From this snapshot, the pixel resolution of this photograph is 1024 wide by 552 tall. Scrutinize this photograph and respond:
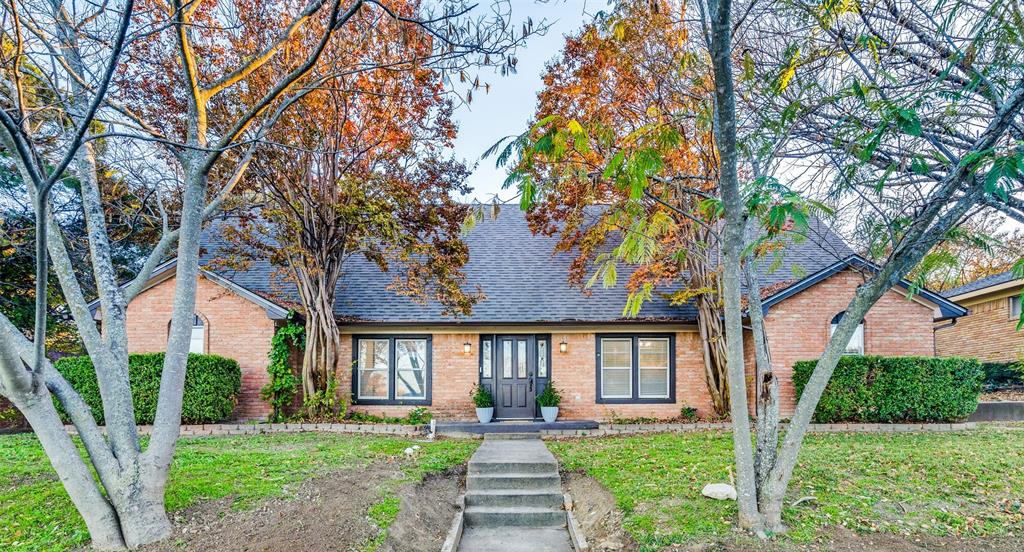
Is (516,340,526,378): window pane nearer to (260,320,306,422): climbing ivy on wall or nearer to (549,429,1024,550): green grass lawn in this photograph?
(549,429,1024,550): green grass lawn

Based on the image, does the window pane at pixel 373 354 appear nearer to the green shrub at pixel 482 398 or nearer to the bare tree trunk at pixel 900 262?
the green shrub at pixel 482 398

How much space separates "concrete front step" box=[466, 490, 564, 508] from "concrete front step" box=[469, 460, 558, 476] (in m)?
0.71

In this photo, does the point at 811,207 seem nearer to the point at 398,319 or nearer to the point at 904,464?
the point at 904,464

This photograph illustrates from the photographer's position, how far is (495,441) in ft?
37.5

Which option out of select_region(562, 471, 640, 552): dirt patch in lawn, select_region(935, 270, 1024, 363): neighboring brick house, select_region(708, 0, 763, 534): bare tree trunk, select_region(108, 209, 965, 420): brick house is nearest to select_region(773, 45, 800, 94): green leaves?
select_region(708, 0, 763, 534): bare tree trunk

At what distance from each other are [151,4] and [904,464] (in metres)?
12.8

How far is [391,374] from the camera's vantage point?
13.8 m

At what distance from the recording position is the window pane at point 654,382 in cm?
1374

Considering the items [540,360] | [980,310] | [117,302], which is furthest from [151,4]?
[980,310]

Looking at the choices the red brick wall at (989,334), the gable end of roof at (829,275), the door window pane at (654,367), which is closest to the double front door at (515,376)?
the door window pane at (654,367)

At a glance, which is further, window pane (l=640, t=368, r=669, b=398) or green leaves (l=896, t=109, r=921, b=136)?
window pane (l=640, t=368, r=669, b=398)

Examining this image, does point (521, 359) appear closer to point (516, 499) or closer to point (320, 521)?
point (516, 499)

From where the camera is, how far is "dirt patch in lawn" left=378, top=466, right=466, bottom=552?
591 centimetres

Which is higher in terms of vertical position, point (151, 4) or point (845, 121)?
point (151, 4)
